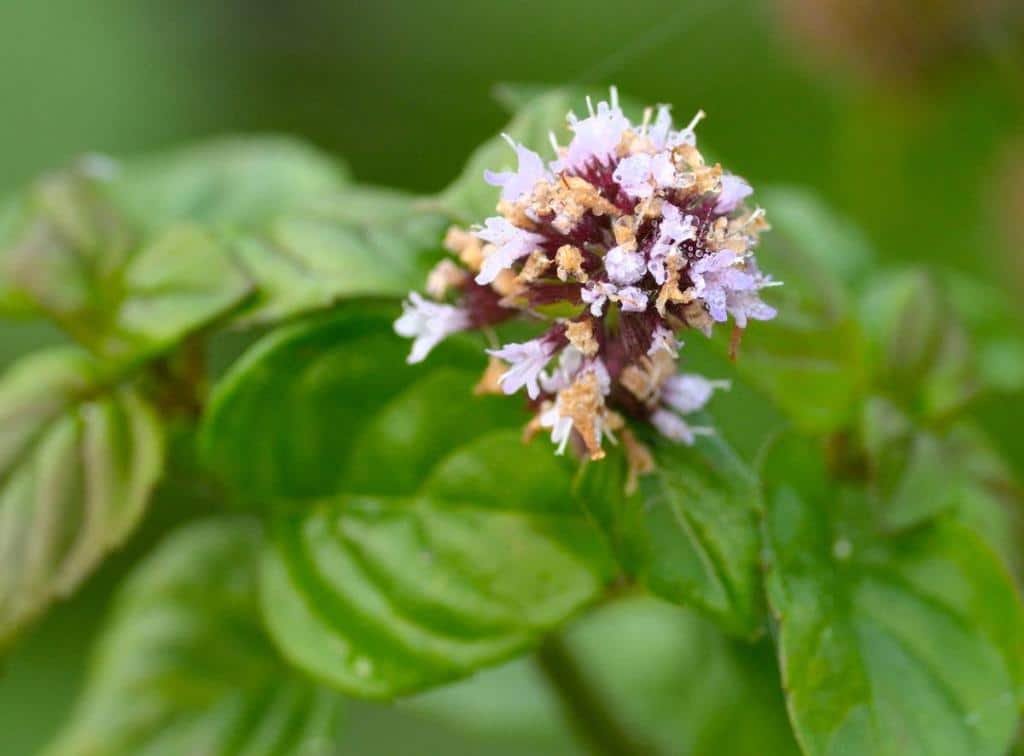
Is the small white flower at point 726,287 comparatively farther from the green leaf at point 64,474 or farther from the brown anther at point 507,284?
the green leaf at point 64,474

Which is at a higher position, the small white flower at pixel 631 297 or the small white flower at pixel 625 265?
the small white flower at pixel 625 265

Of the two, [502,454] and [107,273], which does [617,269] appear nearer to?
[502,454]

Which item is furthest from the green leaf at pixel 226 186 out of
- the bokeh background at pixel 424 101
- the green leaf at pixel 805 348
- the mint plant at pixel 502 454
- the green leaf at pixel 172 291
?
the bokeh background at pixel 424 101

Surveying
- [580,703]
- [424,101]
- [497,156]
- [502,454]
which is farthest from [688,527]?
[424,101]

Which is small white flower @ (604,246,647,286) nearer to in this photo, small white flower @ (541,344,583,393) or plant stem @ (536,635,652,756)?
small white flower @ (541,344,583,393)

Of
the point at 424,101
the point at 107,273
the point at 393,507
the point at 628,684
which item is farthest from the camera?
the point at 424,101
